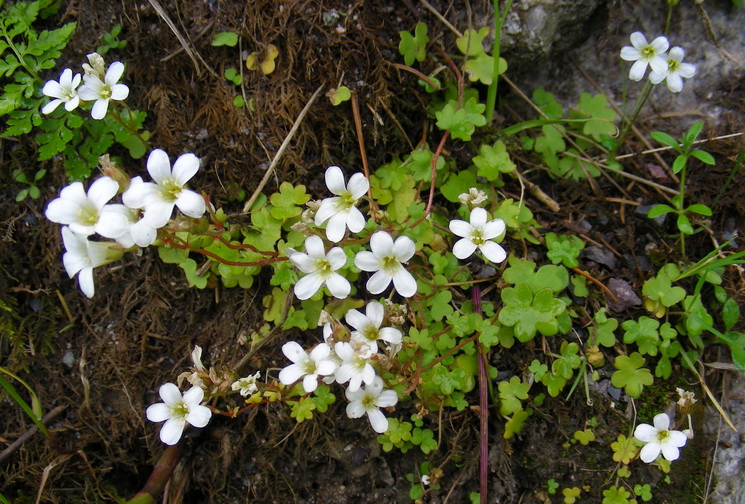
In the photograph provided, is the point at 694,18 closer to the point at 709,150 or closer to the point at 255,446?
the point at 709,150

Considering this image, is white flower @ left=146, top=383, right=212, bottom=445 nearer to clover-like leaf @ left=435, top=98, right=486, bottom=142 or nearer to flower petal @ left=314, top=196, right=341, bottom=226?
flower petal @ left=314, top=196, right=341, bottom=226

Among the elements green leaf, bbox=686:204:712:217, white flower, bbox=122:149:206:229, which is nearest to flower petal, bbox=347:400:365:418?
white flower, bbox=122:149:206:229

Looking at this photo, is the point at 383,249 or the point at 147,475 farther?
the point at 147,475

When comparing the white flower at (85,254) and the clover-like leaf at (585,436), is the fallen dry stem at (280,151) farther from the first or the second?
the clover-like leaf at (585,436)

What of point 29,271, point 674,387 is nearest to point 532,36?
point 674,387

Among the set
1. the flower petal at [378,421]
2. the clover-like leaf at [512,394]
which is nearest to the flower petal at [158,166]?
the flower petal at [378,421]

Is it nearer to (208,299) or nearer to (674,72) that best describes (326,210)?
(208,299)
